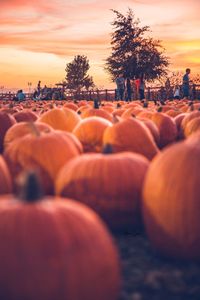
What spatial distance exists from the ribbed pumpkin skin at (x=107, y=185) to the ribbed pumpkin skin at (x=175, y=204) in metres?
0.39

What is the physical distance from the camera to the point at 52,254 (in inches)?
104

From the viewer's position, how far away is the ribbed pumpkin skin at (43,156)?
16.4 ft

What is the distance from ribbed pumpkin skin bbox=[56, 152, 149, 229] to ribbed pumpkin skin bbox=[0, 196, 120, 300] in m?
1.32

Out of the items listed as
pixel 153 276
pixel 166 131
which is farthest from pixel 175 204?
pixel 166 131

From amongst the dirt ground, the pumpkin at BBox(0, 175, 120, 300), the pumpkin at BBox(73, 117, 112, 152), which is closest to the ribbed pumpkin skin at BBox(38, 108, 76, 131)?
the pumpkin at BBox(73, 117, 112, 152)

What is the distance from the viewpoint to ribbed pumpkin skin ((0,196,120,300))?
2.64 metres

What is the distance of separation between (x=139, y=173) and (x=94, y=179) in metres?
0.41

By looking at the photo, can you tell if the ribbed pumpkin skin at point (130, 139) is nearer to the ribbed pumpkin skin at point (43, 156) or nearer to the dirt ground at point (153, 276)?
the ribbed pumpkin skin at point (43, 156)

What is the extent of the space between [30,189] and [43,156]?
7.54ft

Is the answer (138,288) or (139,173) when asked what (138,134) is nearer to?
(139,173)

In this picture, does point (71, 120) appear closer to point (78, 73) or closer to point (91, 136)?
point (91, 136)

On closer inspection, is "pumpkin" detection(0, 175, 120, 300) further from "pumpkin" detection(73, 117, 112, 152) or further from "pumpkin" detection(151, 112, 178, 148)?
"pumpkin" detection(151, 112, 178, 148)

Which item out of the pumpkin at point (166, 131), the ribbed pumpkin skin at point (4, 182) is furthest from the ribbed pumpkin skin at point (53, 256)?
the pumpkin at point (166, 131)

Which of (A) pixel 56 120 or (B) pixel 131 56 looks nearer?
(A) pixel 56 120
